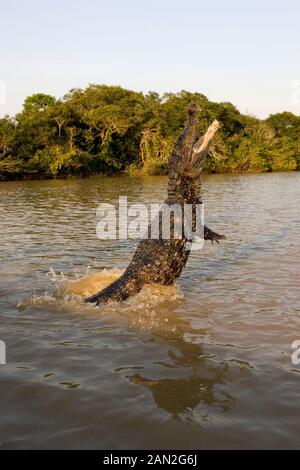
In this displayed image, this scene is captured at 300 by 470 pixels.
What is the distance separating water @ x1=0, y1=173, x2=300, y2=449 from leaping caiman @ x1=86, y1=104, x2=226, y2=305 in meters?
0.23

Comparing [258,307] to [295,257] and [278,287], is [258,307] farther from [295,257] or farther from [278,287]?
[295,257]

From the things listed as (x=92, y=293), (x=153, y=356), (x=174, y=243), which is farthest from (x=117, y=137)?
(x=153, y=356)

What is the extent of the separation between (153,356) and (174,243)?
2.19 meters

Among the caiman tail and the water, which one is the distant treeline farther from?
the caiman tail

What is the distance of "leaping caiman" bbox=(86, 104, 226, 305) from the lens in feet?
22.7

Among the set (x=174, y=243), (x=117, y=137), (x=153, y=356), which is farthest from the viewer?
(x=117, y=137)

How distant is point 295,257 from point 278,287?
2576mm

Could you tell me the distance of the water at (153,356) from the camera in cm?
362

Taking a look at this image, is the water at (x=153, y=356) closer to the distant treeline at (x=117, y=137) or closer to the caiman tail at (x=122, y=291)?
the caiman tail at (x=122, y=291)

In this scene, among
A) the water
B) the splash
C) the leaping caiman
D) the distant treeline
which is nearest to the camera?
the water

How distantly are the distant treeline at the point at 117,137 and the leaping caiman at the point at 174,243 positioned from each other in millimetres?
31767

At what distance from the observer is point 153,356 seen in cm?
505

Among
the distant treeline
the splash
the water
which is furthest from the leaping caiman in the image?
the distant treeline

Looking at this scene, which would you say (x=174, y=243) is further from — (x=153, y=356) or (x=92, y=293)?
(x=153, y=356)
